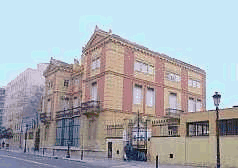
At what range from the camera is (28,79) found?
259 ft

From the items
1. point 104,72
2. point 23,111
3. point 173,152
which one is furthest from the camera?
point 23,111

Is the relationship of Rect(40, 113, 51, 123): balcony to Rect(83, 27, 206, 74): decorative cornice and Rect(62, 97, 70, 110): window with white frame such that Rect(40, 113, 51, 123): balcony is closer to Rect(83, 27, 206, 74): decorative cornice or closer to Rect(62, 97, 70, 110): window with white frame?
Rect(62, 97, 70, 110): window with white frame

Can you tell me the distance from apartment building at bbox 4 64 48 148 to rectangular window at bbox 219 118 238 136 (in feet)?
196

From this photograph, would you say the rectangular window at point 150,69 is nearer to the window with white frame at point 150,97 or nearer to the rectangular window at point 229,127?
the window with white frame at point 150,97

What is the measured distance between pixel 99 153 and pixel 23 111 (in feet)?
166

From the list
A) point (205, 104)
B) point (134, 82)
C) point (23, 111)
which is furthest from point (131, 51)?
point (23, 111)

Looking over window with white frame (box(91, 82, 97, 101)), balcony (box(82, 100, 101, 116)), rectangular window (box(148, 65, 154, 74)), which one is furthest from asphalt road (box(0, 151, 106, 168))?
rectangular window (box(148, 65, 154, 74))

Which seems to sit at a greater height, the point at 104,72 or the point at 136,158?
the point at 104,72

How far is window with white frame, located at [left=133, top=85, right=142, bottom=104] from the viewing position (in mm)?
36031

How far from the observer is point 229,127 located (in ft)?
64.5

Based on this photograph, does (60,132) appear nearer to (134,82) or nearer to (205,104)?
(134,82)

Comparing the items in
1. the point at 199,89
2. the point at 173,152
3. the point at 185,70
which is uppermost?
the point at 185,70

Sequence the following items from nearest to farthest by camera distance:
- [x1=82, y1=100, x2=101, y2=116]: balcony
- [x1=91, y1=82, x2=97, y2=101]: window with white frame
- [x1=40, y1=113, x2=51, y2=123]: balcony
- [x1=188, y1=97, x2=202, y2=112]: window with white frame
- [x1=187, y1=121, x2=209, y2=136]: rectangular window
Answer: [x1=187, y1=121, x2=209, y2=136]: rectangular window, [x1=82, y1=100, x2=101, y2=116]: balcony, [x1=91, y1=82, x2=97, y2=101]: window with white frame, [x1=188, y1=97, x2=202, y2=112]: window with white frame, [x1=40, y1=113, x2=51, y2=123]: balcony

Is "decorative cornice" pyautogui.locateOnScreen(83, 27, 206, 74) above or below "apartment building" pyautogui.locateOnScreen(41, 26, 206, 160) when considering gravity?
above
